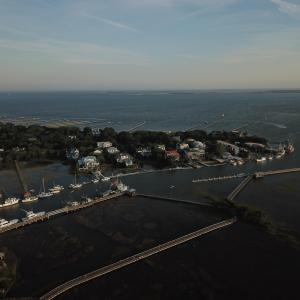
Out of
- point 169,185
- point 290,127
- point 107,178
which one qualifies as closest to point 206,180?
point 169,185

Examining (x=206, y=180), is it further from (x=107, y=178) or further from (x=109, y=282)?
(x=109, y=282)

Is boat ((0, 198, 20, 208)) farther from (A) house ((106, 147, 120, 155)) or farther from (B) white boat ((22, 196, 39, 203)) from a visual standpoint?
(A) house ((106, 147, 120, 155))

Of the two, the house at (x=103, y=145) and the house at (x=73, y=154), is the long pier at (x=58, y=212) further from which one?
the house at (x=103, y=145)

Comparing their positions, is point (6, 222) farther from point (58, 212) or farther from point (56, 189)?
point (56, 189)

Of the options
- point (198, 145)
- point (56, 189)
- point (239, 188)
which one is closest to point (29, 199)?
point (56, 189)

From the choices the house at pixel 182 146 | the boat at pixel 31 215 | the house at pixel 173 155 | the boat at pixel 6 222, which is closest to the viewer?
the boat at pixel 6 222

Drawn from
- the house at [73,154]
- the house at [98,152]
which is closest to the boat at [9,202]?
the house at [73,154]
